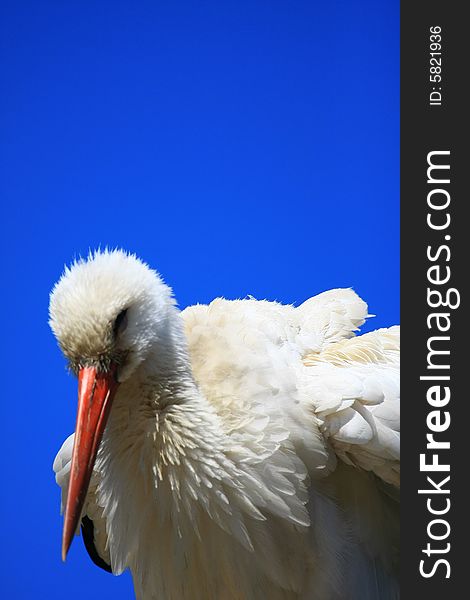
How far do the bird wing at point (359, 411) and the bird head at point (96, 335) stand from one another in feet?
1.27

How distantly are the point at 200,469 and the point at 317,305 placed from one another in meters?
0.79

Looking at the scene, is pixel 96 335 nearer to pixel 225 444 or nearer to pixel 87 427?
pixel 87 427

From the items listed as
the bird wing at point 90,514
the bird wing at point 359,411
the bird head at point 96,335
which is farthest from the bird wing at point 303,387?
the bird wing at point 90,514

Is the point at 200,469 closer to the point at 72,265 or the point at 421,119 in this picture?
the point at 72,265

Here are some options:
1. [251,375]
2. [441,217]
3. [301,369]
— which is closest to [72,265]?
[251,375]

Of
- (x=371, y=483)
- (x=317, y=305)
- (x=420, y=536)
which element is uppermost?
(x=317, y=305)

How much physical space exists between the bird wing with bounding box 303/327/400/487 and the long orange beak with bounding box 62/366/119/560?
0.46m

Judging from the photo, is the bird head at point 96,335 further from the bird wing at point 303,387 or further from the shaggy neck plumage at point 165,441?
the bird wing at point 303,387

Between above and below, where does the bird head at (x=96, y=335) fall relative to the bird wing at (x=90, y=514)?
above

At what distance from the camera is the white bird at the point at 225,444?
5.20 feet

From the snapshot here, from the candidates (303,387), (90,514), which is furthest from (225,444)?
(90,514)

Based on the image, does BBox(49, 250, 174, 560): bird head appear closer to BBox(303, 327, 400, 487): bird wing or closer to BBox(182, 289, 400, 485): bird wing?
BBox(182, 289, 400, 485): bird wing

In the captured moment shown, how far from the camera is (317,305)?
234 centimetres

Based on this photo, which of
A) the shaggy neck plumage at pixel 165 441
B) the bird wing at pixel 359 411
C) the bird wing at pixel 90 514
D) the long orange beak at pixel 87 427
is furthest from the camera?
the bird wing at pixel 90 514
